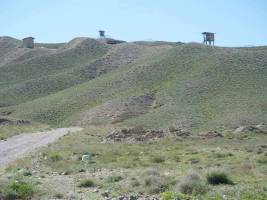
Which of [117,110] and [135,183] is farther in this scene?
[117,110]

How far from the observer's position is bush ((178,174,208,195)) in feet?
57.7

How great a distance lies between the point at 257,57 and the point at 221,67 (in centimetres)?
799

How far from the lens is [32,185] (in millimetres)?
19562

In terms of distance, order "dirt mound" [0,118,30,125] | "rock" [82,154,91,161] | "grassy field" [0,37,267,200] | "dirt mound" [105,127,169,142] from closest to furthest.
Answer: "grassy field" [0,37,267,200], "rock" [82,154,91,161], "dirt mound" [105,127,169,142], "dirt mound" [0,118,30,125]

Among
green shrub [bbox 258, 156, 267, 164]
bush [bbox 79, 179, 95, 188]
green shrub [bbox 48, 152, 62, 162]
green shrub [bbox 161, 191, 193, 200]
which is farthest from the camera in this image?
green shrub [bbox 48, 152, 62, 162]

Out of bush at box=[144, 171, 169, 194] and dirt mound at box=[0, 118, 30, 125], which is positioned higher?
bush at box=[144, 171, 169, 194]

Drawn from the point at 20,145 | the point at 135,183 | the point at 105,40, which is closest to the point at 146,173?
the point at 135,183

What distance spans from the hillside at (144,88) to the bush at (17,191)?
133 ft

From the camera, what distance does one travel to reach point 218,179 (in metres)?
19.9

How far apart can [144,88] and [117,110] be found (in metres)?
13.3

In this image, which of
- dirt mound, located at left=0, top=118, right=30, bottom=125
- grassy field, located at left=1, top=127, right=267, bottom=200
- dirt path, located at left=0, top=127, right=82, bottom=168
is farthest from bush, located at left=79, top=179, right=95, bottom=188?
dirt mound, located at left=0, top=118, right=30, bottom=125

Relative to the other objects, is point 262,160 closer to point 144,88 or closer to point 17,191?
point 17,191

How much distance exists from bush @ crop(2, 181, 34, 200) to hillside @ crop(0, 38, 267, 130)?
4041 centimetres

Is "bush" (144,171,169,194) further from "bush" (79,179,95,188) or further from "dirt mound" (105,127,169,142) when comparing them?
"dirt mound" (105,127,169,142)
